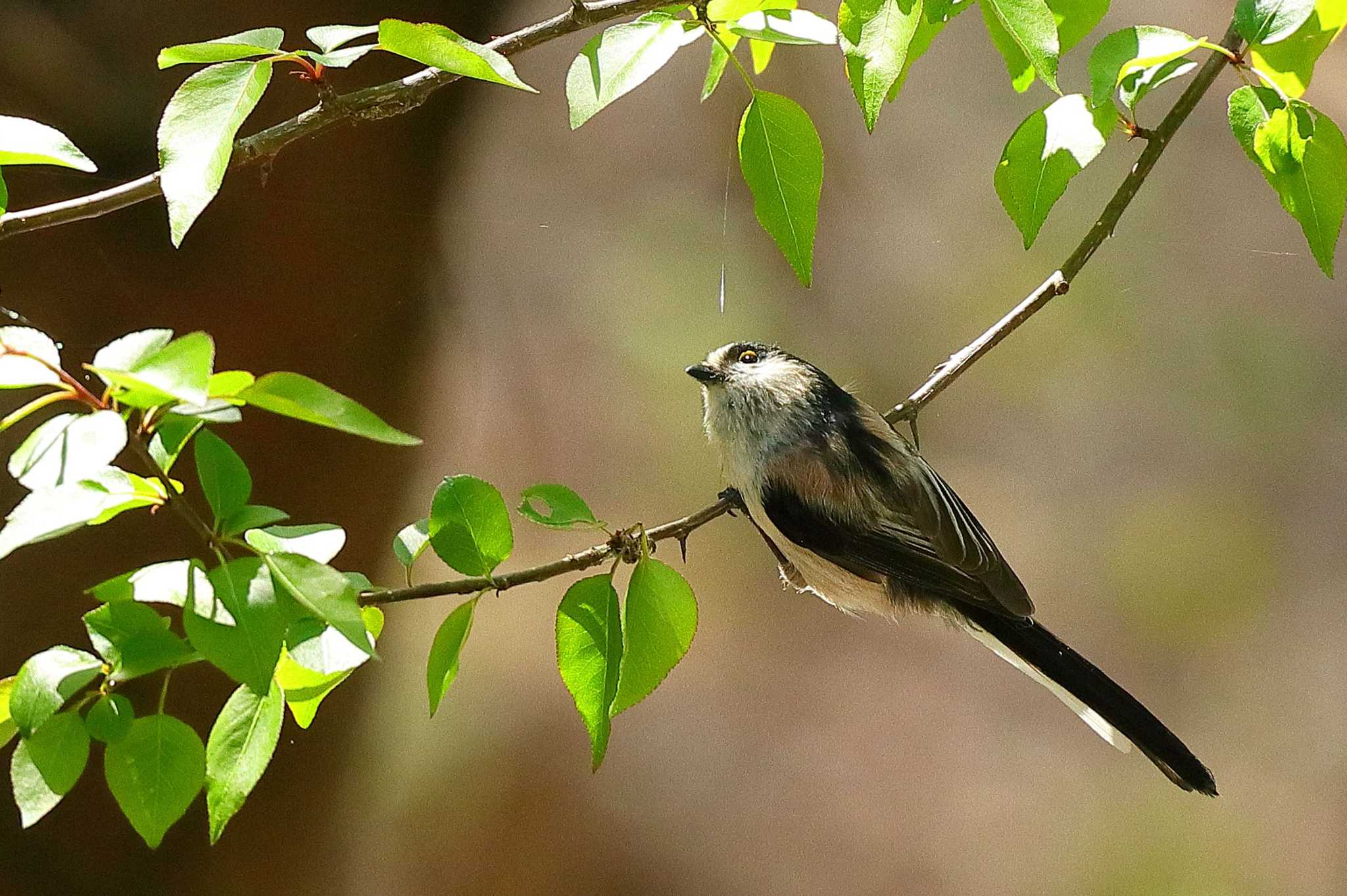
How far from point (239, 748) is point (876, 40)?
0.44 metres

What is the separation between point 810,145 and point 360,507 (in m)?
0.87

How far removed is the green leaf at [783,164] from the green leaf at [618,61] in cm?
7

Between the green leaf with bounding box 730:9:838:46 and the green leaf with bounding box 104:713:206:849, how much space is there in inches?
15.5

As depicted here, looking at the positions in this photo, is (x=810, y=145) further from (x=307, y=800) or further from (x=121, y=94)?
(x=307, y=800)

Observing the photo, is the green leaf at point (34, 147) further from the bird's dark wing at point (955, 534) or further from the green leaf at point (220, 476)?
the bird's dark wing at point (955, 534)

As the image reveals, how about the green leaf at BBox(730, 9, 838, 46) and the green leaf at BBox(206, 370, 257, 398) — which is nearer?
the green leaf at BBox(206, 370, 257, 398)

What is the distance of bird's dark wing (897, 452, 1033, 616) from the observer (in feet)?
3.03

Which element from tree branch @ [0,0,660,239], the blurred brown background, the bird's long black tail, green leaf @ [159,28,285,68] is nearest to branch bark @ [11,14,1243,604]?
→ tree branch @ [0,0,660,239]

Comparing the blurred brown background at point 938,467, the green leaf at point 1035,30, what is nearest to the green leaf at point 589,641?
the green leaf at point 1035,30

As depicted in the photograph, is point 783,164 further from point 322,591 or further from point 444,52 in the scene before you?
point 322,591

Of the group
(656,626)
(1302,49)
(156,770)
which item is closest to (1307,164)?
(1302,49)

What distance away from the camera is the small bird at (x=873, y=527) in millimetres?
922

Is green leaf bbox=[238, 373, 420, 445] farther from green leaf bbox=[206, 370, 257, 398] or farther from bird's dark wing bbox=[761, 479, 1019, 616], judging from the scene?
bird's dark wing bbox=[761, 479, 1019, 616]

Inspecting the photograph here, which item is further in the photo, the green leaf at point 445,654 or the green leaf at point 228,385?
the green leaf at point 445,654
